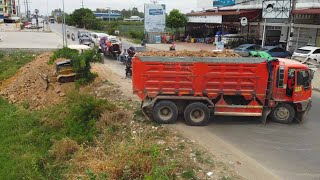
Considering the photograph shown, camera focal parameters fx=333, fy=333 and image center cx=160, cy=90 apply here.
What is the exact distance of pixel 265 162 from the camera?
888 centimetres

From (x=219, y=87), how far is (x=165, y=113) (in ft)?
6.84

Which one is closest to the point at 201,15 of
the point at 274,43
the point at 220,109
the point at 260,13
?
the point at 260,13

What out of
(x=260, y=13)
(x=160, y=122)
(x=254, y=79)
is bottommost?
(x=160, y=122)

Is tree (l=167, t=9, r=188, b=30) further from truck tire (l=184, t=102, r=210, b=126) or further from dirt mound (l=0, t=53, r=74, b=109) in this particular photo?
truck tire (l=184, t=102, r=210, b=126)

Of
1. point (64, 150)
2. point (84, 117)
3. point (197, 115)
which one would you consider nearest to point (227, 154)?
point (197, 115)

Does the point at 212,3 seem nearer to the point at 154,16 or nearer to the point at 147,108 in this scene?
the point at 154,16

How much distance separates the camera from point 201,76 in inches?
444

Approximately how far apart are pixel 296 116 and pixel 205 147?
4.51 meters

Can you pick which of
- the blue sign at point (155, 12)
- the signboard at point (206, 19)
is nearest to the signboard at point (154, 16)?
the blue sign at point (155, 12)

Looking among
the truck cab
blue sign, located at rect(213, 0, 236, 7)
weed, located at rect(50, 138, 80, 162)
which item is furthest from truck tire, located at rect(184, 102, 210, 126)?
blue sign, located at rect(213, 0, 236, 7)

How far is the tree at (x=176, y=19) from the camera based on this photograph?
49656 mm

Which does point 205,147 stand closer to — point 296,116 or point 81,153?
point 81,153

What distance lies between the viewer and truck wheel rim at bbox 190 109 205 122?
38.0 feet

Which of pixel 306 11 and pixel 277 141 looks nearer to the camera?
pixel 277 141
